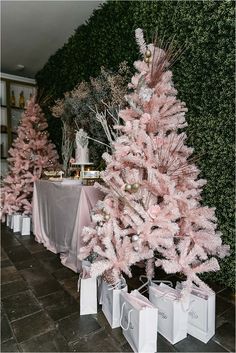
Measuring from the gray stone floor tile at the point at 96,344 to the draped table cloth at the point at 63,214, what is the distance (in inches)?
31.0

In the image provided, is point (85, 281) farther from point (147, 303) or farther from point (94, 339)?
point (147, 303)

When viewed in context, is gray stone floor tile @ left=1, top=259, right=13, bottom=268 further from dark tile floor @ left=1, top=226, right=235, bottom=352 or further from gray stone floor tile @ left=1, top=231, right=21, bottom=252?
gray stone floor tile @ left=1, top=231, right=21, bottom=252

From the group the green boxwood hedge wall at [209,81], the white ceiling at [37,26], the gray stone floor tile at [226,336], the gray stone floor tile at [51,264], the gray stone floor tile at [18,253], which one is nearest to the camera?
the gray stone floor tile at [226,336]

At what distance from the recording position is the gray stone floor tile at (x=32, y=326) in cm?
137

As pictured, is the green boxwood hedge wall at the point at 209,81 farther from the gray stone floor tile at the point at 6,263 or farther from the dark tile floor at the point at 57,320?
the gray stone floor tile at the point at 6,263

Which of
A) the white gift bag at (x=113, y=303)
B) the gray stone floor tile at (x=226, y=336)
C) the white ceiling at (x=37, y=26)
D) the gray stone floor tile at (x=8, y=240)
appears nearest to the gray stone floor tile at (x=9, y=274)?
the gray stone floor tile at (x=8, y=240)

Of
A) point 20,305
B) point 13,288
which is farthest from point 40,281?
point 20,305

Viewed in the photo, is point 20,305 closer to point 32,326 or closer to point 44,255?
point 32,326

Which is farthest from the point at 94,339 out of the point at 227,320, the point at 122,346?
the point at 227,320

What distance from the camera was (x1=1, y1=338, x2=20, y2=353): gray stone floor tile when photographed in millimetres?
1264

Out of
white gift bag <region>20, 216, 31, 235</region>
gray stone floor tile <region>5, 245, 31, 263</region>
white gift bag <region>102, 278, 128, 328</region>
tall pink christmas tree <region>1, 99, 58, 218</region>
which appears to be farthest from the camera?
tall pink christmas tree <region>1, 99, 58, 218</region>

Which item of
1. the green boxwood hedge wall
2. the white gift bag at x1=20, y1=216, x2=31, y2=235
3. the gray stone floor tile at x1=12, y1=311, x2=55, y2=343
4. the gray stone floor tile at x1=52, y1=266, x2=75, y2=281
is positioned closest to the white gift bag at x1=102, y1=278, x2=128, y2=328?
the gray stone floor tile at x1=12, y1=311, x2=55, y2=343

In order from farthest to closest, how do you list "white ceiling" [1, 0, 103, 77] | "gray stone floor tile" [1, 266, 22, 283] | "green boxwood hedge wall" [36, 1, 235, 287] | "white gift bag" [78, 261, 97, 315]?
"white ceiling" [1, 0, 103, 77], "gray stone floor tile" [1, 266, 22, 283], "green boxwood hedge wall" [36, 1, 235, 287], "white gift bag" [78, 261, 97, 315]

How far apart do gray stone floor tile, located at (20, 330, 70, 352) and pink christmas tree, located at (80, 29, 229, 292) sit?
0.40m
